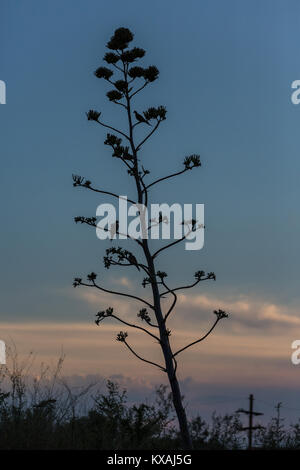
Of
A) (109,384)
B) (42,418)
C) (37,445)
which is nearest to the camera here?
(37,445)

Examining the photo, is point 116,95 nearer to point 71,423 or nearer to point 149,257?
point 149,257

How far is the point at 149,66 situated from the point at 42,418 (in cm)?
648

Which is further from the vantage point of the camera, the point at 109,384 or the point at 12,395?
the point at 109,384

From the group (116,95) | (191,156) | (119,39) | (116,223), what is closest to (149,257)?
(116,223)

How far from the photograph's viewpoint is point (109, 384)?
14.7 metres

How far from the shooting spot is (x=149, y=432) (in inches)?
539

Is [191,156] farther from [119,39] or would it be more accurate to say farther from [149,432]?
[149,432]

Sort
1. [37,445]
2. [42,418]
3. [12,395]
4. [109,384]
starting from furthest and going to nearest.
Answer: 1. [109,384]
2. [12,395]
3. [42,418]
4. [37,445]

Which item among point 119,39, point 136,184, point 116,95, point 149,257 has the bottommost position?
point 149,257

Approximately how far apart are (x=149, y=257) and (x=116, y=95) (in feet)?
9.96
